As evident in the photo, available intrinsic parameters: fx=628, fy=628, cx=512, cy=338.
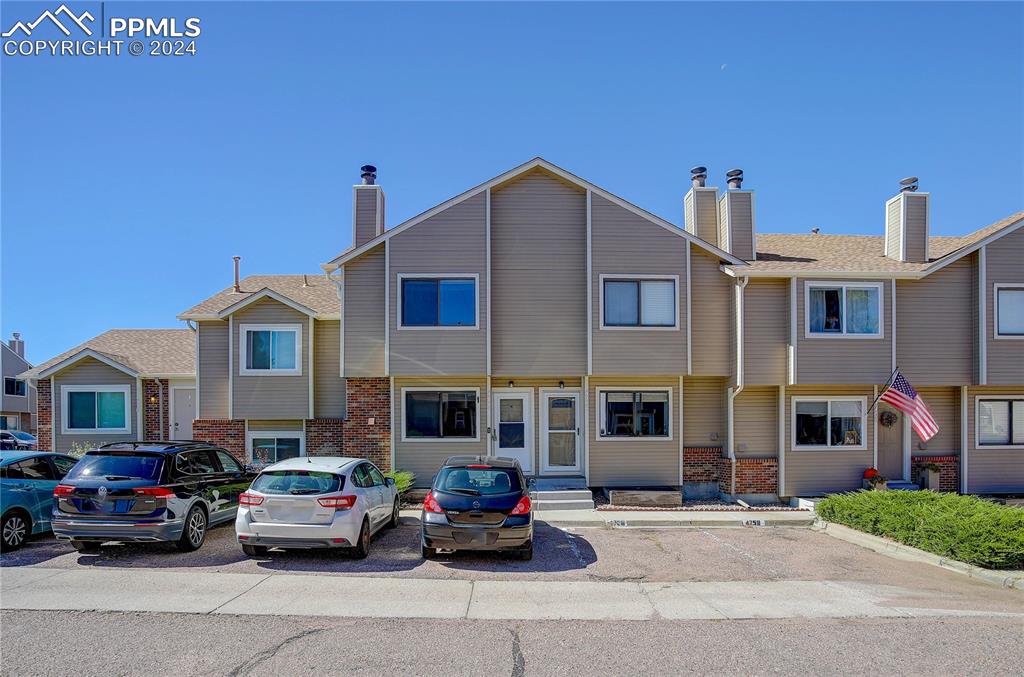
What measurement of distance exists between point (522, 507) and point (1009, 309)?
13827 mm

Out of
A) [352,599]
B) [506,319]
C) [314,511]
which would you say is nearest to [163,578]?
[314,511]

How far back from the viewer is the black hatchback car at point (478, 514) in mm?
9148

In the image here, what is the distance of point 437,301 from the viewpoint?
49.2ft

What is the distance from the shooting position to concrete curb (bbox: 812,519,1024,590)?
8.97 meters

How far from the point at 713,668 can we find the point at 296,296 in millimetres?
15481

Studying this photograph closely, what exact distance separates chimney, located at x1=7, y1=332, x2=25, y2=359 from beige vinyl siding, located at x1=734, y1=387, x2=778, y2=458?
48665 mm

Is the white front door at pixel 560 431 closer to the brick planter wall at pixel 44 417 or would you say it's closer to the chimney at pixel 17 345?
the brick planter wall at pixel 44 417

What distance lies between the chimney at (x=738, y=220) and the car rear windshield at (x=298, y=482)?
11.6 m

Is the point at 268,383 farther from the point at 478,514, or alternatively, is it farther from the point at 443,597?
the point at 443,597

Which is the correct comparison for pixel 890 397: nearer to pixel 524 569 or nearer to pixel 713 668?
pixel 524 569

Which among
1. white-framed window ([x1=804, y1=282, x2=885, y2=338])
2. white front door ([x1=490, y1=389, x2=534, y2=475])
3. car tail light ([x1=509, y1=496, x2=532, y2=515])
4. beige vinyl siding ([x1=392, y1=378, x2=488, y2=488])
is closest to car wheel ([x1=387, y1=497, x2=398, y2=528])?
car tail light ([x1=509, y1=496, x2=532, y2=515])

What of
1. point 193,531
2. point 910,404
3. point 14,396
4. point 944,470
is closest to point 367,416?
point 193,531

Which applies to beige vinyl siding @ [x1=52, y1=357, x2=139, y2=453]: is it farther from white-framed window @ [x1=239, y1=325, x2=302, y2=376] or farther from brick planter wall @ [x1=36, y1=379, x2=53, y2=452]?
white-framed window @ [x1=239, y1=325, x2=302, y2=376]

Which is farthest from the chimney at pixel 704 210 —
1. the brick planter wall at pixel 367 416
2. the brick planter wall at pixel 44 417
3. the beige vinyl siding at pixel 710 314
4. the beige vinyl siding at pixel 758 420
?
the brick planter wall at pixel 44 417
